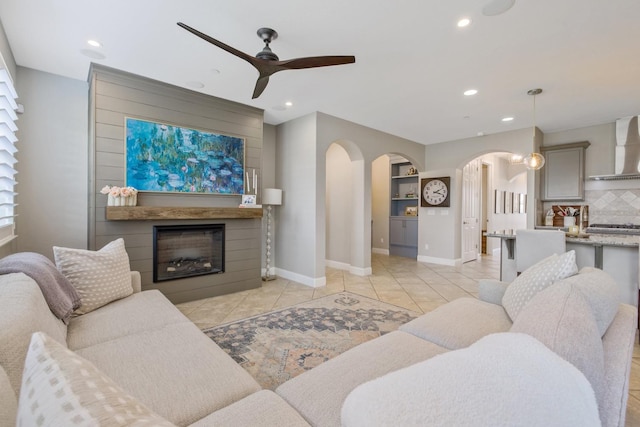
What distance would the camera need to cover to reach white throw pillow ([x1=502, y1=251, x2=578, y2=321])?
1586 millimetres

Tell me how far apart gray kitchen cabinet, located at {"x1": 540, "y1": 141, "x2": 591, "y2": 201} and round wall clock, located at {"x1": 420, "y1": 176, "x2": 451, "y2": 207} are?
166 centimetres

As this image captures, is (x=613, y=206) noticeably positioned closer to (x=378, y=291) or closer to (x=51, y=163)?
(x=378, y=291)

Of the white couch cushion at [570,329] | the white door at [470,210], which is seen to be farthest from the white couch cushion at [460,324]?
the white door at [470,210]

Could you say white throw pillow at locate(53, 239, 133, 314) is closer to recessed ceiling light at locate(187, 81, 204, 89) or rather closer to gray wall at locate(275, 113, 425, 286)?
recessed ceiling light at locate(187, 81, 204, 89)

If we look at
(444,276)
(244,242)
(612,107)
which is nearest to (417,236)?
(444,276)

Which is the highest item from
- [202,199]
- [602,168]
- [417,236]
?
[602,168]

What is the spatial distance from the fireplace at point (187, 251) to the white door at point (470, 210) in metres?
5.24

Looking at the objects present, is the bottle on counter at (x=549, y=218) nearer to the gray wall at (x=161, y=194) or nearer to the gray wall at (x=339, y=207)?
the gray wall at (x=339, y=207)

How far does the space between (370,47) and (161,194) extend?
2.88m

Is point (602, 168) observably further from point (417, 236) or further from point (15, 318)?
point (15, 318)

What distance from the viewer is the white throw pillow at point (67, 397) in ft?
1.52

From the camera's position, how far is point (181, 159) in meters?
3.67

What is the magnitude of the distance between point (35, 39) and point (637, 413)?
5276 mm

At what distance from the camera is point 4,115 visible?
2309 mm
